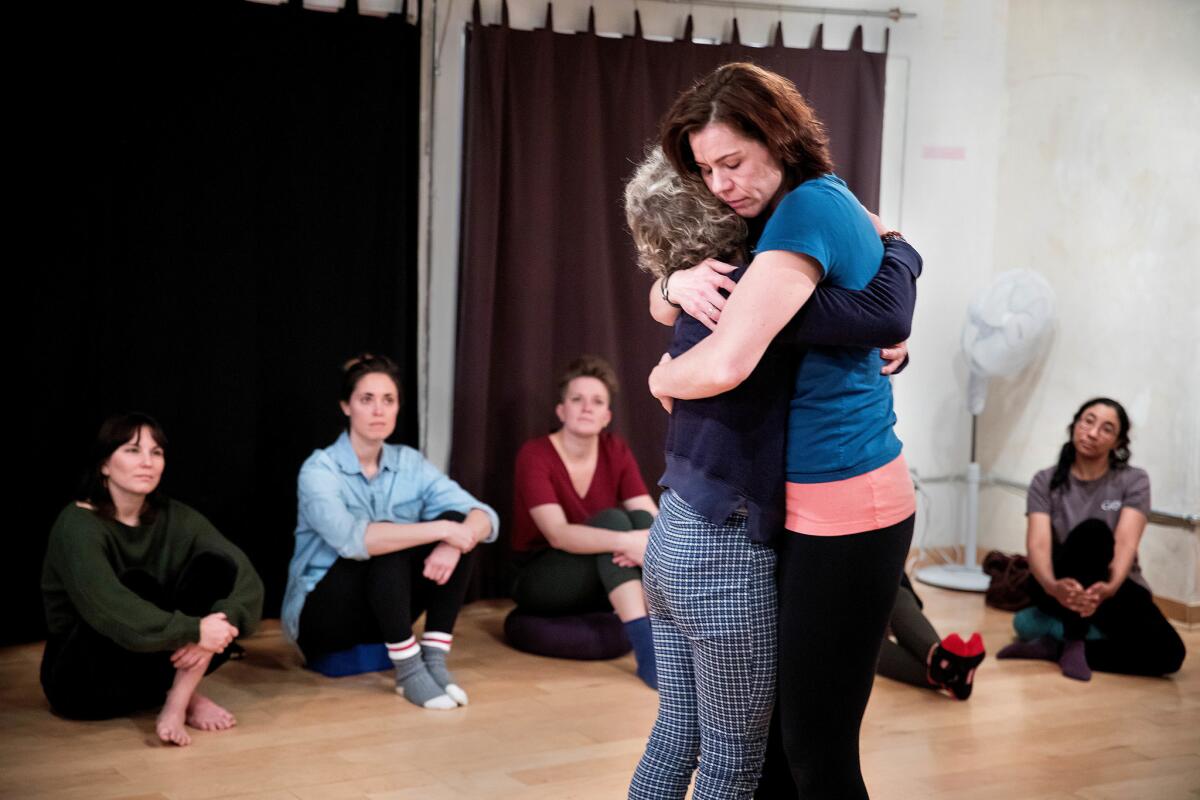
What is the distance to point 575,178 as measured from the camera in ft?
14.5

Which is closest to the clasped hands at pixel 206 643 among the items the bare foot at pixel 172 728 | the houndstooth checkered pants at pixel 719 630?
the bare foot at pixel 172 728

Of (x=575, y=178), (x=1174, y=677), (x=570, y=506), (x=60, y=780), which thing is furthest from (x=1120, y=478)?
(x=60, y=780)

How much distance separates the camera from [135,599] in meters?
3.05

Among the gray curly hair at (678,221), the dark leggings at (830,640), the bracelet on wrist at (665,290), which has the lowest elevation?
the dark leggings at (830,640)

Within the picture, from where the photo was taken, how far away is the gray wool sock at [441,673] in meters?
3.37

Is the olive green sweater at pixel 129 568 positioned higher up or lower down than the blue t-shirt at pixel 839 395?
lower down

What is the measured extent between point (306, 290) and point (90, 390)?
728 millimetres

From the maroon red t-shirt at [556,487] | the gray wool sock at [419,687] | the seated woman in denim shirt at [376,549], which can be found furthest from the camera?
the maroon red t-shirt at [556,487]

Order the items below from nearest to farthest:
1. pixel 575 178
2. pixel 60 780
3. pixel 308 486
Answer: pixel 60 780 → pixel 308 486 → pixel 575 178

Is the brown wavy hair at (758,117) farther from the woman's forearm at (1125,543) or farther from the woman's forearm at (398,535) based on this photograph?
the woman's forearm at (1125,543)

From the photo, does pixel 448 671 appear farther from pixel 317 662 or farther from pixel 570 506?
pixel 570 506

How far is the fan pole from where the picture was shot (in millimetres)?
4867

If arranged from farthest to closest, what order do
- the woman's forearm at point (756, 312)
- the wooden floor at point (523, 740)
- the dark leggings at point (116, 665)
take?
the dark leggings at point (116, 665) → the wooden floor at point (523, 740) → the woman's forearm at point (756, 312)

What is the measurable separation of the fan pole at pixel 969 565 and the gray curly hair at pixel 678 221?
3499 millimetres
